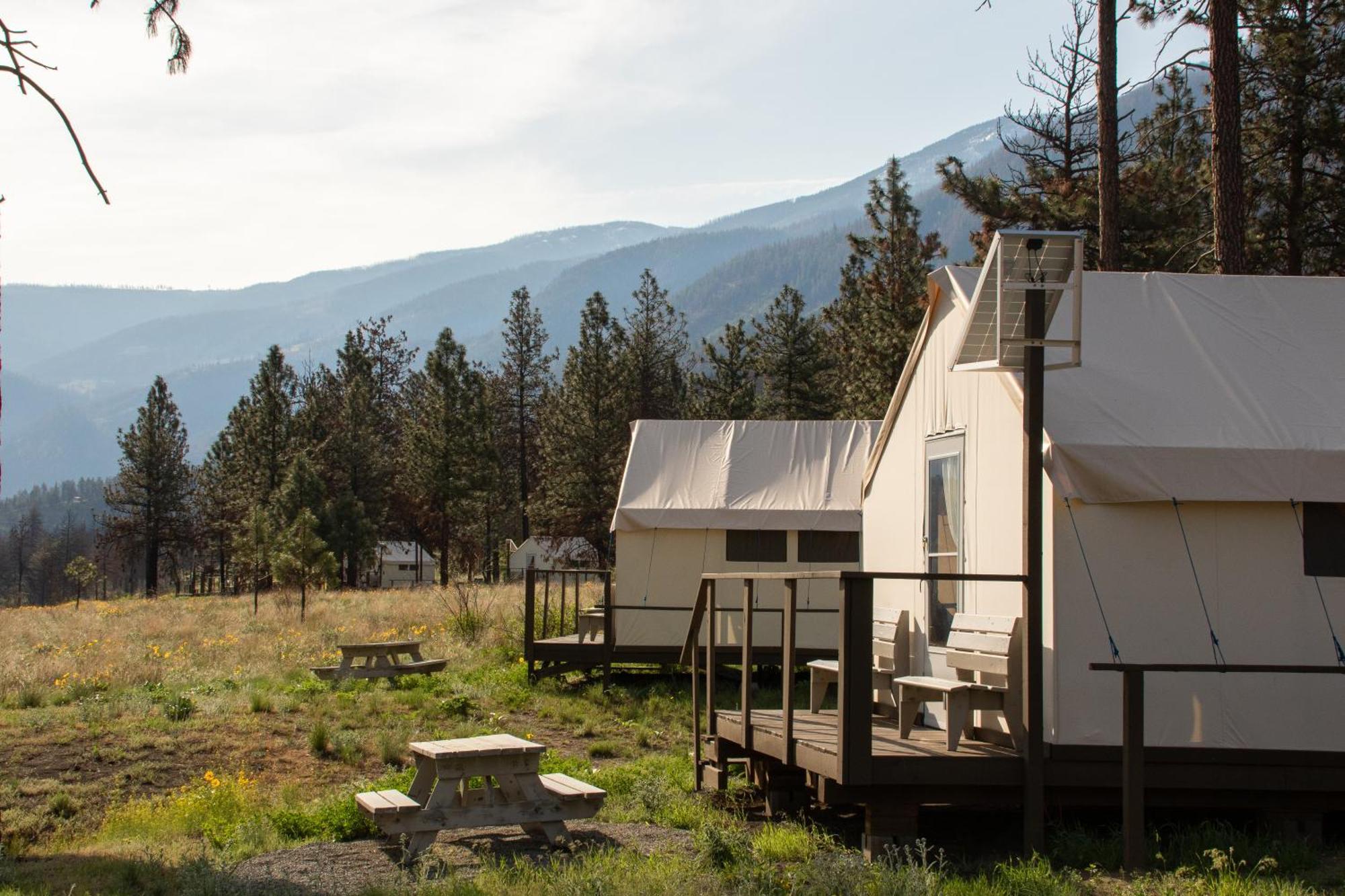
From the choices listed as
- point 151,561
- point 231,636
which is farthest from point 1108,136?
point 151,561

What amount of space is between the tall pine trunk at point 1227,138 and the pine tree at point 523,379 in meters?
37.4

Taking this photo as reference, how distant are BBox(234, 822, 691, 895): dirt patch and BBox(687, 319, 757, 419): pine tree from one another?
31.6m

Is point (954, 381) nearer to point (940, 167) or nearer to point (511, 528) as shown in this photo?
point (940, 167)

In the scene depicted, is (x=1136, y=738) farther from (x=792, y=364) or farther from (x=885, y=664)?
(x=792, y=364)

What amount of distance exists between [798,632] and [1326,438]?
9711mm

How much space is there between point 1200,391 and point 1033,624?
241cm

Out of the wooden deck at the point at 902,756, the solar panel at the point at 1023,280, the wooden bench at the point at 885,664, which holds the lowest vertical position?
the wooden deck at the point at 902,756

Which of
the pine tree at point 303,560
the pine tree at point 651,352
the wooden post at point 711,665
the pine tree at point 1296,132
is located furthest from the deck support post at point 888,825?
the pine tree at point 651,352

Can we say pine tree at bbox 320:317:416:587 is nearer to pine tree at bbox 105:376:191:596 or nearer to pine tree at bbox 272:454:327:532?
pine tree at bbox 272:454:327:532

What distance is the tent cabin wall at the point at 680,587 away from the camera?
1739cm

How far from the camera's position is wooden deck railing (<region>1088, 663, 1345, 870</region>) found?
6441 millimetres

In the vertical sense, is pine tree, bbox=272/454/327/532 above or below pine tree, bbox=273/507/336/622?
above

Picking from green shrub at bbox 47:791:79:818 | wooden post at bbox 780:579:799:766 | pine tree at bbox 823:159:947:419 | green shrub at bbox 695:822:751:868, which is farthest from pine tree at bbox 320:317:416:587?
green shrub at bbox 695:822:751:868

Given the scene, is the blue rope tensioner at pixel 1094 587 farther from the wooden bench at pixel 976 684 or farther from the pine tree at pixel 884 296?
the pine tree at pixel 884 296
